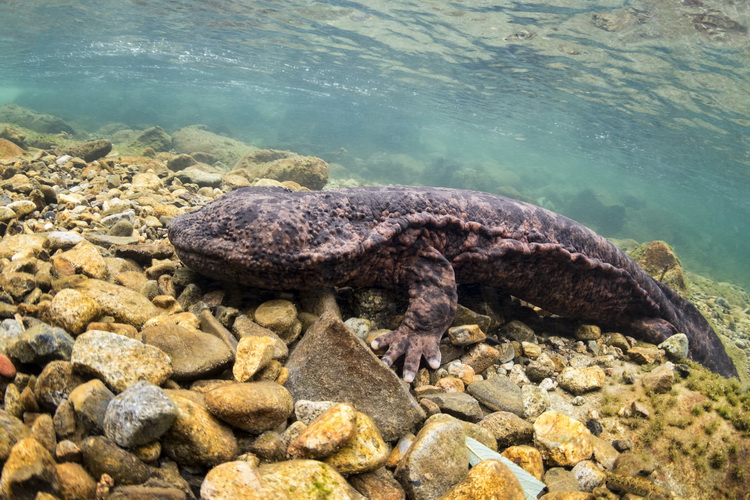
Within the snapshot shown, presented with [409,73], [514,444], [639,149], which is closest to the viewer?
[514,444]

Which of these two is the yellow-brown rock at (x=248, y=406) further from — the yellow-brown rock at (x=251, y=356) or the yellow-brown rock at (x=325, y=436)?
the yellow-brown rock at (x=251, y=356)

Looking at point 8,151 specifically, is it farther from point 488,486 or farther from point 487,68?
point 487,68

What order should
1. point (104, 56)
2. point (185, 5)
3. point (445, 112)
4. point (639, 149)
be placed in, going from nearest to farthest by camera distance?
point (185, 5), point (639, 149), point (104, 56), point (445, 112)

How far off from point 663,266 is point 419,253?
22.3 ft

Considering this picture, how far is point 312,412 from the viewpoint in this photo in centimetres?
195

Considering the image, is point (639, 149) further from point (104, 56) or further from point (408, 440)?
point (104, 56)

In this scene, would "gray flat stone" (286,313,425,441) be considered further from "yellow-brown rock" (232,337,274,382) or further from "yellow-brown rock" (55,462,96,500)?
"yellow-brown rock" (55,462,96,500)

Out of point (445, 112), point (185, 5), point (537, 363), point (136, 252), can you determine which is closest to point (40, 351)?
point (136, 252)

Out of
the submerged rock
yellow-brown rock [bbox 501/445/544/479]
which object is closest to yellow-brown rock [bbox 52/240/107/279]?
yellow-brown rock [bbox 501/445/544/479]

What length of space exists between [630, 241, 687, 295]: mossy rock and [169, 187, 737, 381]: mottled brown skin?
3501 millimetres

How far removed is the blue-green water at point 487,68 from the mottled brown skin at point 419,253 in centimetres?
1427

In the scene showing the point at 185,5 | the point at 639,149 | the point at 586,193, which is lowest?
the point at 586,193

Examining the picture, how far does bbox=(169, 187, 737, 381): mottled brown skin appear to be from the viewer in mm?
2865

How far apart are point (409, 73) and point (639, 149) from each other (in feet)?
72.0
